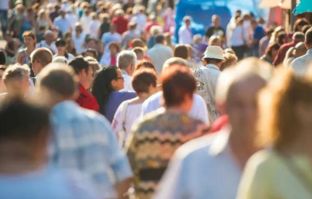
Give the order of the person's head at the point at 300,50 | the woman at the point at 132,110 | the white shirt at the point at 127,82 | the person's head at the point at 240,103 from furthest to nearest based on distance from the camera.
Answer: the person's head at the point at 300,50 < the white shirt at the point at 127,82 < the woman at the point at 132,110 < the person's head at the point at 240,103

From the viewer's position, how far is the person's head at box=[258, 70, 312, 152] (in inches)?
227

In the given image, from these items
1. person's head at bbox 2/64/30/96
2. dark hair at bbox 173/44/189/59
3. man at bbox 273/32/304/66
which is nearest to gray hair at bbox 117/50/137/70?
dark hair at bbox 173/44/189/59

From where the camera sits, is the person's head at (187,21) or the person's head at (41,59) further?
the person's head at (187,21)

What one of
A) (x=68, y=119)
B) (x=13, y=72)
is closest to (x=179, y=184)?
(x=68, y=119)

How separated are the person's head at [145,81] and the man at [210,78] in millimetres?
2520

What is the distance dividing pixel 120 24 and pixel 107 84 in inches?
862

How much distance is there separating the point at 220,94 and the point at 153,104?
13.4 ft

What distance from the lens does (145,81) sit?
11.5 meters

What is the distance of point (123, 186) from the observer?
27.1 feet

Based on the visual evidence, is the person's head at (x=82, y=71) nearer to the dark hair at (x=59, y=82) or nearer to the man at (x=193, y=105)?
the man at (x=193, y=105)

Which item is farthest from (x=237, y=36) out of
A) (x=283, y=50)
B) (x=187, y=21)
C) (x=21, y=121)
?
(x=21, y=121)

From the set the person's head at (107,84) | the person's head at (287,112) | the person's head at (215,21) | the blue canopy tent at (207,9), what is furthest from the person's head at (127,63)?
the blue canopy tent at (207,9)

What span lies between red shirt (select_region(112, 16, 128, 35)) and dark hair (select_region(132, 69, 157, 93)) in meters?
23.8

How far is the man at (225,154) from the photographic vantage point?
253 inches
